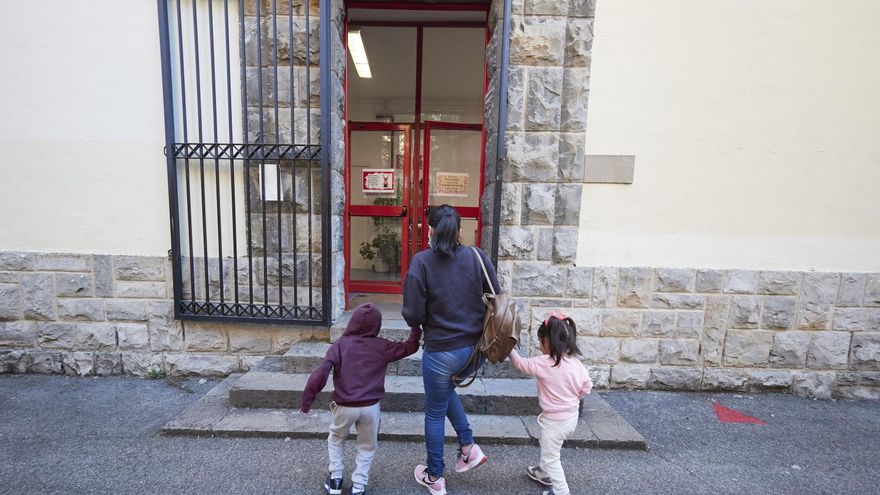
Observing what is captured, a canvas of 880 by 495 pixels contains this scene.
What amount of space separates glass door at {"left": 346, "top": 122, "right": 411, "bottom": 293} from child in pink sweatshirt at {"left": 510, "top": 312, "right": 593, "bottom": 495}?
132 inches

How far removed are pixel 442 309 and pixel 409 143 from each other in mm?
3835

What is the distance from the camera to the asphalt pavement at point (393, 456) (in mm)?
2436

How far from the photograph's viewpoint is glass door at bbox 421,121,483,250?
5531 millimetres

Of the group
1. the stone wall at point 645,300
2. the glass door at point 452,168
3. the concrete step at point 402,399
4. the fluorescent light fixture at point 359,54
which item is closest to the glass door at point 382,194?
the glass door at point 452,168

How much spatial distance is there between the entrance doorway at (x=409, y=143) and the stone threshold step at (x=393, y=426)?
2367 millimetres

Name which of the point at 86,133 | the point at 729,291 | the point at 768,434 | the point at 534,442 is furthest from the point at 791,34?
the point at 86,133

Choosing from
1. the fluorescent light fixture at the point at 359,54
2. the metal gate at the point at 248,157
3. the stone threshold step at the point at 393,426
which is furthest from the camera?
the fluorescent light fixture at the point at 359,54

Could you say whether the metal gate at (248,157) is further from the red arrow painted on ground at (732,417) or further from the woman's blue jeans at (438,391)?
the red arrow painted on ground at (732,417)

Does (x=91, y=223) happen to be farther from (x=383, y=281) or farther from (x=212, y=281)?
(x=383, y=281)

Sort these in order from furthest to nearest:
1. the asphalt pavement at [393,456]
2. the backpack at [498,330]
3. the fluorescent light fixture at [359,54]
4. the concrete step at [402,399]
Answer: the fluorescent light fixture at [359,54] < the concrete step at [402,399] < the asphalt pavement at [393,456] < the backpack at [498,330]

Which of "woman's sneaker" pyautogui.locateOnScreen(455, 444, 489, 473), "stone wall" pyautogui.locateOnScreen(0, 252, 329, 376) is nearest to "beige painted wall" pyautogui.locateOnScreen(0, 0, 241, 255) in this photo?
"stone wall" pyautogui.locateOnScreen(0, 252, 329, 376)

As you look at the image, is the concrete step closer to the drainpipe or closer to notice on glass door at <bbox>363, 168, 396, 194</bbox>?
the drainpipe

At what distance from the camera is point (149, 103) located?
12.2 feet

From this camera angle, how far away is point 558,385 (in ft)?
7.49
